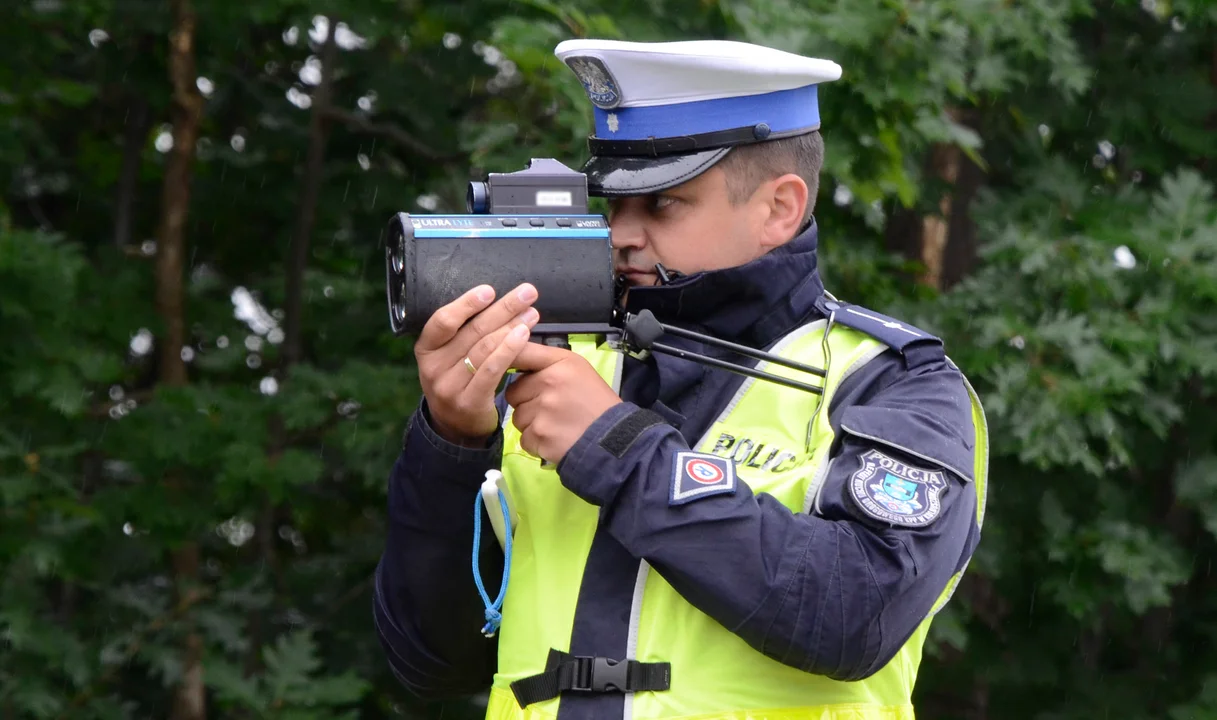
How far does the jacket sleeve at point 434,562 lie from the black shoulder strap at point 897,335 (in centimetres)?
52

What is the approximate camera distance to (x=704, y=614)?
1864 mm

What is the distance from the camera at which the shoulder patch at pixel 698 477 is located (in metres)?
1.74

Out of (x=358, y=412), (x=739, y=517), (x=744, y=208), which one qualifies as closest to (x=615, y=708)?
(x=739, y=517)

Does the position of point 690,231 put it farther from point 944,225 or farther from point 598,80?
point 944,225

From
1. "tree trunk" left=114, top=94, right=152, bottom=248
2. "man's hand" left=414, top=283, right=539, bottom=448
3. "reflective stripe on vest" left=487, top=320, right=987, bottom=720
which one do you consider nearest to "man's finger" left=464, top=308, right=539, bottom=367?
"man's hand" left=414, top=283, right=539, bottom=448

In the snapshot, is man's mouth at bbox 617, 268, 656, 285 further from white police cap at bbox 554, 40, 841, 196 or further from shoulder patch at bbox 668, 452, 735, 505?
shoulder patch at bbox 668, 452, 735, 505

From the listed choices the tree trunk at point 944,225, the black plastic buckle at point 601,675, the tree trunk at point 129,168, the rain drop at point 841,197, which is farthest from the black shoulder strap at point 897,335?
the tree trunk at point 129,168

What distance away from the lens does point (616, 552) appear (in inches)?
75.7

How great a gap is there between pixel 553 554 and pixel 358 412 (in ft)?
10.1

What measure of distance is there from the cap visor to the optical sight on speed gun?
0.39 feet

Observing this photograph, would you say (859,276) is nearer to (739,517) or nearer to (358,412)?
(358,412)

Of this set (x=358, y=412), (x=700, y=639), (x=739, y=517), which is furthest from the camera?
(x=358, y=412)

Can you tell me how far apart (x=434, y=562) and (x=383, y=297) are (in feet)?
11.3

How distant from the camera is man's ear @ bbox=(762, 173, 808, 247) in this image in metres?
2.08
